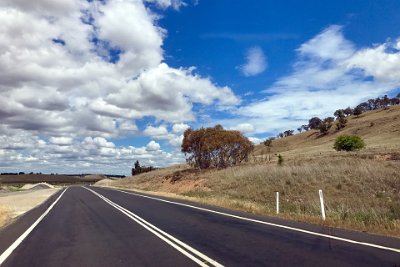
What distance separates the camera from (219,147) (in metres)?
60.9

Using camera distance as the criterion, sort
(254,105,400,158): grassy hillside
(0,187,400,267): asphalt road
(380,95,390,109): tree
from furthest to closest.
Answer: (380,95,390,109): tree < (254,105,400,158): grassy hillside < (0,187,400,267): asphalt road

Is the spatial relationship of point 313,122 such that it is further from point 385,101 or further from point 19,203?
point 19,203

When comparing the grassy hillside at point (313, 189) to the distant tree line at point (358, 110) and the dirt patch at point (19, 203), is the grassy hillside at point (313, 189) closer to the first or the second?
the dirt patch at point (19, 203)

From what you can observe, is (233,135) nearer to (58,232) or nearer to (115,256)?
(58,232)

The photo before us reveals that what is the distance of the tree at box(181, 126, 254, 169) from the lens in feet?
200

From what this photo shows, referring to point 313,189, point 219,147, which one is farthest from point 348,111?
point 313,189

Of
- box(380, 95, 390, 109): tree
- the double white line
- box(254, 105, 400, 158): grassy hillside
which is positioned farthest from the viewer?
box(380, 95, 390, 109): tree

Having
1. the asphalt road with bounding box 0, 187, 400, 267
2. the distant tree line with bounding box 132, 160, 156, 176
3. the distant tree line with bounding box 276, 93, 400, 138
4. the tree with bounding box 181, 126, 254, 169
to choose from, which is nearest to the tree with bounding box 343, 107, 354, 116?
the distant tree line with bounding box 276, 93, 400, 138

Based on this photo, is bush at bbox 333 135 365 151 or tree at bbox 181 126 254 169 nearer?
tree at bbox 181 126 254 169

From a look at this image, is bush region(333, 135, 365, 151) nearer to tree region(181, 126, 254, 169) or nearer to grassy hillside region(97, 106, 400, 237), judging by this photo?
tree region(181, 126, 254, 169)

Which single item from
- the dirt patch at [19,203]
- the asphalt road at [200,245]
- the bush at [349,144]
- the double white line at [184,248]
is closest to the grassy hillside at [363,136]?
the bush at [349,144]

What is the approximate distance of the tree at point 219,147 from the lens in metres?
60.8

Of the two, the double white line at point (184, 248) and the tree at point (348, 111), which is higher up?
the tree at point (348, 111)

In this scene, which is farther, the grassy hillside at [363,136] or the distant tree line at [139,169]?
the distant tree line at [139,169]
